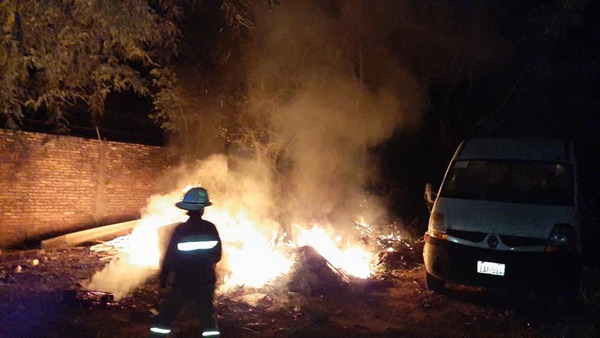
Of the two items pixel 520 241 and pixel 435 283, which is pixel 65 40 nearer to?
pixel 435 283

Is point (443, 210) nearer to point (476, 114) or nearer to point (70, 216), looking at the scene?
point (70, 216)

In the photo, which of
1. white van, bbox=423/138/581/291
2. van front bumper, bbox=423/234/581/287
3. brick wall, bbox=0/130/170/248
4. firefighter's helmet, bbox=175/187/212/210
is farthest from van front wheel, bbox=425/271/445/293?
brick wall, bbox=0/130/170/248

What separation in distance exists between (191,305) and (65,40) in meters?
5.04

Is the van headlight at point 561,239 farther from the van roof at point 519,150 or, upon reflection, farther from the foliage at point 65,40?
the foliage at point 65,40

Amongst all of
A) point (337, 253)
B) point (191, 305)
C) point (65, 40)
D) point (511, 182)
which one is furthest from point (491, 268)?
point (65, 40)

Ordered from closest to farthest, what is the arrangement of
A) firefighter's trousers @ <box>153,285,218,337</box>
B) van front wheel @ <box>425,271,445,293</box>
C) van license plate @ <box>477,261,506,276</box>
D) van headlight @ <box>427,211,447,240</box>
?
1. firefighter's trousers @ <box>153,285,218,337</box>
2. van license plate @ <box>477,261,506,276</box>
3. van headlight @ <box>427,211,447,240</box>
4. van front wheel @ <box>425,271,445,293</box>

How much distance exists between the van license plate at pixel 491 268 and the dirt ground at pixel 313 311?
1.84 ft

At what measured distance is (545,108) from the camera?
17.9 metres

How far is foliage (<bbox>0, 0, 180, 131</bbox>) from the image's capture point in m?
6.93

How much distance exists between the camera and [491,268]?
6.91 m

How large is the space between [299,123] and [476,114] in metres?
8.90

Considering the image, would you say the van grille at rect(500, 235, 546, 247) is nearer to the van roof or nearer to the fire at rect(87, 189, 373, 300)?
the van roof

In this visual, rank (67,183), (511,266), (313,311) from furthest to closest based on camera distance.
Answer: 1. (67,183)
2. (313,311)
3. (511,266)

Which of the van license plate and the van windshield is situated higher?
the van windshield
